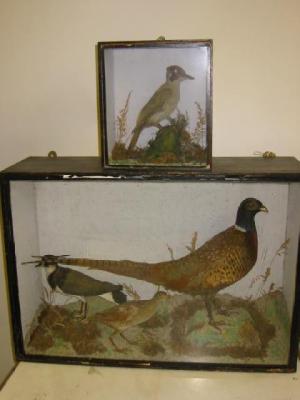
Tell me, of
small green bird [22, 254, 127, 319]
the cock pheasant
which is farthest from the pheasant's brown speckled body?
small green bird [22, 254, 127, 319]

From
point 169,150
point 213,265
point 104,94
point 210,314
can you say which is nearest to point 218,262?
point 213,265

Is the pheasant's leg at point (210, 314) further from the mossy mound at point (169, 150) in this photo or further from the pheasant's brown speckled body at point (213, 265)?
the mossy mound at point (169, 150)

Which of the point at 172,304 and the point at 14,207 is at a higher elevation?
the point at 14,207

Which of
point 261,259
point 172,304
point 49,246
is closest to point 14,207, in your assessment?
point 49,246

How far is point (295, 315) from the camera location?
92cm

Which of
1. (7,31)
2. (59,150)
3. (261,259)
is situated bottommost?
(261,259)

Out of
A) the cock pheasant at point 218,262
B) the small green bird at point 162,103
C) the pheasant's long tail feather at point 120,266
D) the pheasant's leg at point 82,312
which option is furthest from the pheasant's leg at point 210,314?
the small green bird at point 162,103

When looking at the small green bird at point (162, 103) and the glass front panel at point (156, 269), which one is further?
the glass front panel at point (156, 269)

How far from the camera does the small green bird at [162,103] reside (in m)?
0.86

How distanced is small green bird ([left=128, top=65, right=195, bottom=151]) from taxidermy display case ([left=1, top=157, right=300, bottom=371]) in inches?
5.5

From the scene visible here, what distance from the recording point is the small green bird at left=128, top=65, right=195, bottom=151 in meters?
0.86

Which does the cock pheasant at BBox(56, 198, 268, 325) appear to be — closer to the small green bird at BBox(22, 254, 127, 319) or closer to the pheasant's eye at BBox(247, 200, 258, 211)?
the pheasant's eye at BBox(247, 200, 258, 211)

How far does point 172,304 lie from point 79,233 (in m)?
0.26

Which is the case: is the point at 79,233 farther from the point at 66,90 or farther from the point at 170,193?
the point at 66,90
